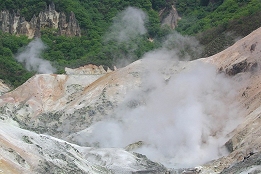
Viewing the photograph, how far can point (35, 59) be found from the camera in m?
77.2

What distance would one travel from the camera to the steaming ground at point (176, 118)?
3462cm

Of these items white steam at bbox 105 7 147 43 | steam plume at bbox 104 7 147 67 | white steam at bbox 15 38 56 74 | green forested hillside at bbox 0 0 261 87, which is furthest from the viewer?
white steam at bbox 105 7 147 43

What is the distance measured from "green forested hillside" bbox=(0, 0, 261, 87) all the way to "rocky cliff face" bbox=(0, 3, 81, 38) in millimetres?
931

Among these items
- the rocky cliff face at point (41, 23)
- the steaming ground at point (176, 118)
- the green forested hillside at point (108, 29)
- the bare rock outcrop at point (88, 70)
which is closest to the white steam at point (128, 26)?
the green forested hillside at point (108, 29)

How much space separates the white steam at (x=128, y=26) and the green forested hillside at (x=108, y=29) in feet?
2.86

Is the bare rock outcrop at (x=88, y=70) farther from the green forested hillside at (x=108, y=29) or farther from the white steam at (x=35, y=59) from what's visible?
the white steam at (x=35, y=59)

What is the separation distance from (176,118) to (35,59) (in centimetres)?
4179

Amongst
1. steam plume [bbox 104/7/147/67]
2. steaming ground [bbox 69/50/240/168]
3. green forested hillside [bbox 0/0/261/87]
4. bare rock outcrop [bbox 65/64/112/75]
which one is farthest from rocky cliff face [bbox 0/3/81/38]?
steaming ground [bbox 69/50/240/168]

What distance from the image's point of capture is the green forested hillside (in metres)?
67.6

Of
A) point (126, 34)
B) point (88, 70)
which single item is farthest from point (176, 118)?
point (126, 34)

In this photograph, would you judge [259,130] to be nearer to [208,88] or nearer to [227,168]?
[227,168]

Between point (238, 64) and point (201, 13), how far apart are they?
1995 inches

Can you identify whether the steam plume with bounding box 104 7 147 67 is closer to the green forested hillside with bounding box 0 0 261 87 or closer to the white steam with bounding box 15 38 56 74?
the green forested hillside with bounding box 0 0 261 87

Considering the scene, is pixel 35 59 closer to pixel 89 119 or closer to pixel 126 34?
pixel 126 34
